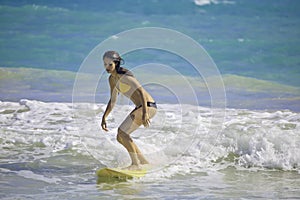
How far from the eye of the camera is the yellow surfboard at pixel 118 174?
6.18 metres

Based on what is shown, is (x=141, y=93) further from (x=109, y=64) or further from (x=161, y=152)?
(x=161, y=152)

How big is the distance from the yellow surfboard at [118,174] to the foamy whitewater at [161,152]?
0.21 ft

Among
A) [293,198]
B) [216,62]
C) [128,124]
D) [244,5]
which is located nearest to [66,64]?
[216,62]

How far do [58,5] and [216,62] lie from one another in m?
6.93

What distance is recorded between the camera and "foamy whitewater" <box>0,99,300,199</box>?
237 inches

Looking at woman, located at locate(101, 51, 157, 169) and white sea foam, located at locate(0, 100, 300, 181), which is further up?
woman, located at locate(101, 51, 157, 169)

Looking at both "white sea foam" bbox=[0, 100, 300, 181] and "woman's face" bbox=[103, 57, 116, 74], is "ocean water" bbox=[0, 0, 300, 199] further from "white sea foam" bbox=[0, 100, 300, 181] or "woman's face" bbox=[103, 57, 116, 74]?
"woman's face" bbox=[103, 57, 116, 74]

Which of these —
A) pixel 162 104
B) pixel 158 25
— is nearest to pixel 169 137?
pixel 162 104

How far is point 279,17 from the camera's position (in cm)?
1998

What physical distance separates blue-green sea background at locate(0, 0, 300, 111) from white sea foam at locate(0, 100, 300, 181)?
1.77 metres

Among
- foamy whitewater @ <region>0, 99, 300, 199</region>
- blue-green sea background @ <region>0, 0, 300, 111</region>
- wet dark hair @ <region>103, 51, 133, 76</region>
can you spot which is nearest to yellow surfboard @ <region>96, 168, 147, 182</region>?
foamy whitewater @ <region>0, 99, 300, 199</region>

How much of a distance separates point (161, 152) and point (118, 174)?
1613 mm

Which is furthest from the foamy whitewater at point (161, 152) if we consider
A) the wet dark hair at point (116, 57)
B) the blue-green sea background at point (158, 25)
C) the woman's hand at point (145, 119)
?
the blue-green sea background at point (158, 25)

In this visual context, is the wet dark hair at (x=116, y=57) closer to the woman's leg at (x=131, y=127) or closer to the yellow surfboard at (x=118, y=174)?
the woman's leg at (x=131, y=127)
